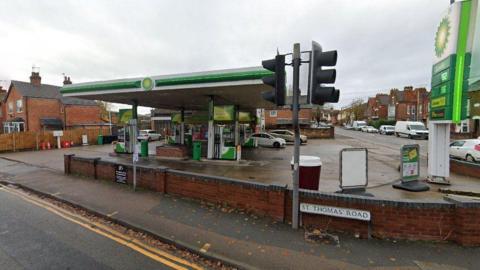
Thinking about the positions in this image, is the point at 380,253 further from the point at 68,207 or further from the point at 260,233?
the point at 68,207

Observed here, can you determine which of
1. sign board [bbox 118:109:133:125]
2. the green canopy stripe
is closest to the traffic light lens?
the green canopy stripe

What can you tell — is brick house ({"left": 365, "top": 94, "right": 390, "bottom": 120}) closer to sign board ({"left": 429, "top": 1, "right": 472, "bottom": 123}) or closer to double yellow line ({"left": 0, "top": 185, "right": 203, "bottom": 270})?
sign board ({"left": 429, "top": 1, "right": 472, "bottom": 123})

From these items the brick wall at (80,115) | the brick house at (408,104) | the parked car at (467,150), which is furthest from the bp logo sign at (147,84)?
the brick house at (408,104)

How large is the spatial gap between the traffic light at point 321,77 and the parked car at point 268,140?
1866cm

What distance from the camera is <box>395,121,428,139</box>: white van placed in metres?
34.0

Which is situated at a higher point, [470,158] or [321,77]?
[321,77]

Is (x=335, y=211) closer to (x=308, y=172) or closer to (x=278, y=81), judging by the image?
(x=308, y=172)

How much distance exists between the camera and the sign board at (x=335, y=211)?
4586 millimetres

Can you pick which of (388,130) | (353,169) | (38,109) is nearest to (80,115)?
(38,109)

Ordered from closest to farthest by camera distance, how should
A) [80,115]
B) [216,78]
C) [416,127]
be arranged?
[216,78] < [80,115] < [416,127]

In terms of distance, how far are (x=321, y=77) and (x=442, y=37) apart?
682 centimetres

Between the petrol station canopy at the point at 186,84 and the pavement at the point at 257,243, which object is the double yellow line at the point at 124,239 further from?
the petrol station canopy at the point at 186,84

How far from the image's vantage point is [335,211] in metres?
4.78

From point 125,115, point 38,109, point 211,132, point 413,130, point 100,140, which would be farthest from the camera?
point 413,130
